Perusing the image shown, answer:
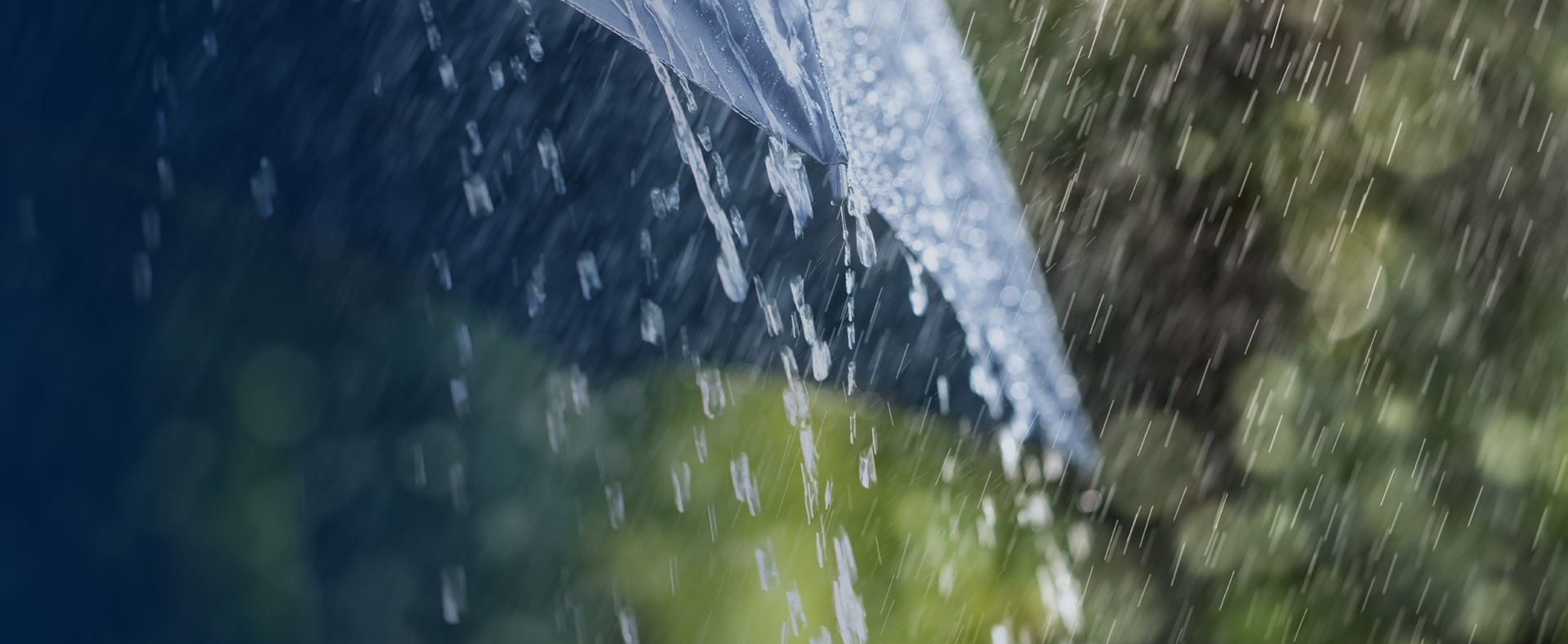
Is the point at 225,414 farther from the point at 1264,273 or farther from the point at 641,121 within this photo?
the point at 1264,273

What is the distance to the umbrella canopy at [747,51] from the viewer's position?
100 cm

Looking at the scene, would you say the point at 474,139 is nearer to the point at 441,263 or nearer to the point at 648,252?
the point at 441,263

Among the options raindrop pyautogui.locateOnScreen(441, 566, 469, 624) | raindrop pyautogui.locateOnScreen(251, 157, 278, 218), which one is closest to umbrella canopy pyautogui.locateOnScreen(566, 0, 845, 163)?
raindrop pyautogui.locateOnScreen(251, 157, 278, 218)

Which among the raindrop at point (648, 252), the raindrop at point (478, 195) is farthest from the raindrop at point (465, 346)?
the raindrop at point (648, 252)

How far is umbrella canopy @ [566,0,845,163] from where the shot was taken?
100cm

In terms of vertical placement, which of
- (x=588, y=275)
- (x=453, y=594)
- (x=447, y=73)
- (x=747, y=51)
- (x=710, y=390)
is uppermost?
(x=747, y=51)

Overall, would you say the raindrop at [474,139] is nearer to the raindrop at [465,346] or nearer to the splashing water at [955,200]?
the raindrop at [465,346]

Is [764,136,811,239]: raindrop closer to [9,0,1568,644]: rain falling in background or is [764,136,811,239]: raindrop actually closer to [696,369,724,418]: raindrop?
[9,0,1568,644]: rain falling in background

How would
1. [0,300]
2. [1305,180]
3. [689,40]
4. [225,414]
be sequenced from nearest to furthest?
1. [689,40]
2. [0,300]
3. [1305,180]
4. [225,414]

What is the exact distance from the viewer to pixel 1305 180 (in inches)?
56.2

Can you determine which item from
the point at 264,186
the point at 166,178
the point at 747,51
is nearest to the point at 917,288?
the point at 747,51

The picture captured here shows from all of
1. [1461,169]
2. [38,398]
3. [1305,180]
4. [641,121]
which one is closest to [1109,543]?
[1305,180]

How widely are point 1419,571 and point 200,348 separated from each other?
1627mm

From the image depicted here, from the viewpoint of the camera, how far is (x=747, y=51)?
1074mm
